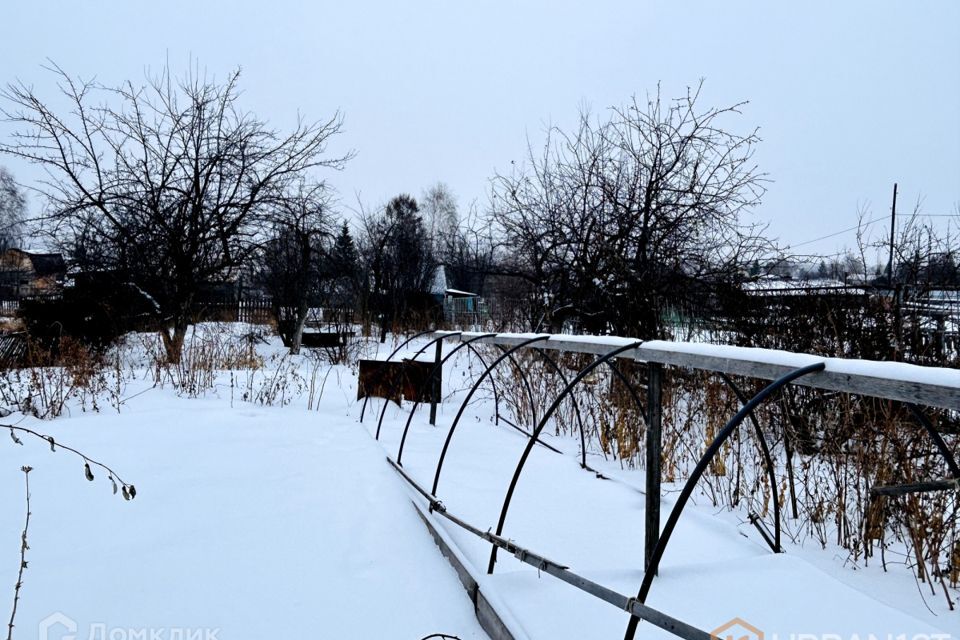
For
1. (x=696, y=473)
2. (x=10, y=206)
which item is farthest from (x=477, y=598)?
(x=10, y=206)

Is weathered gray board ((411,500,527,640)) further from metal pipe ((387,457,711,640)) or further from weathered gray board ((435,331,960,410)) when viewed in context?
weathered gray board ((435,331,960,410))

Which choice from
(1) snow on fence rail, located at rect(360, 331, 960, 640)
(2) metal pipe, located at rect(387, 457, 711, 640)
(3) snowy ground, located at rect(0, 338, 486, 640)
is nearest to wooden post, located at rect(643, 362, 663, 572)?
(1) snow on fence rail, located at rect(360, 331, 960, 640)

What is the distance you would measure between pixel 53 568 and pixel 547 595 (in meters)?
2.32

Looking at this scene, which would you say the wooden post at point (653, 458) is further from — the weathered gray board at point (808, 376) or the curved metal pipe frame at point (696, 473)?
the curved metal pipe frame at point (696, 473)

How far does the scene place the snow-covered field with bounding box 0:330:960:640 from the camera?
1.99m

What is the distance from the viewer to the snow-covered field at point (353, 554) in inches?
78.2

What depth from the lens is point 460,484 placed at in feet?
12.0

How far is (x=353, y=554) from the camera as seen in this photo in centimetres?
275

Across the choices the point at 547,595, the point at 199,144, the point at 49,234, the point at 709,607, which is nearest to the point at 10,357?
the point at 49,234

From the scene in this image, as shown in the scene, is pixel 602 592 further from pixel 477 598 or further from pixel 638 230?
pixel 638 230

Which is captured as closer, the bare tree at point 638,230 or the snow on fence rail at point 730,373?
the snow on fence rail at point 730,373

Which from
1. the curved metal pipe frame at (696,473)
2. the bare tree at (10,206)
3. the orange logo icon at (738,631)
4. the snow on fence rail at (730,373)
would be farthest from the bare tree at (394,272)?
the bare tree at (10,206)

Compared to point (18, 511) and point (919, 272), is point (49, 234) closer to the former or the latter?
point (18, 511)

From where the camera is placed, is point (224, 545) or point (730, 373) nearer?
point (730, 373)
